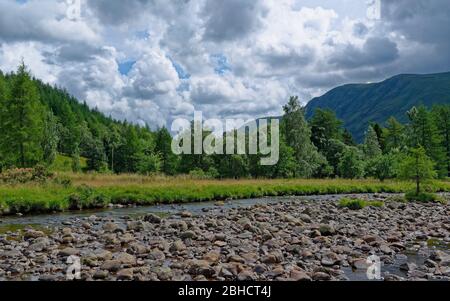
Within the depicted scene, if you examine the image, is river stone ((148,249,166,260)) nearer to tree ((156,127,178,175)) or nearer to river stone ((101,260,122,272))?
river stone ((101,260,122,272))

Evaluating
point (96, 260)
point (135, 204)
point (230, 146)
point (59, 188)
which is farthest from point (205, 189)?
point (230, 146)

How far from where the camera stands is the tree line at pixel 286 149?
45.5 metres

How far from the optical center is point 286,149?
63125mm

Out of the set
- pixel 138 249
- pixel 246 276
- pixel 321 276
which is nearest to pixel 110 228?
pixel 138 249

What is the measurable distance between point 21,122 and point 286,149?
3474 centimetres

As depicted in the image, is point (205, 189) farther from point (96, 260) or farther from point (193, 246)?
point (96, 260)

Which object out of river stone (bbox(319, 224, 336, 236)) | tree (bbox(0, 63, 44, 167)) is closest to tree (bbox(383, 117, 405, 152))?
tree (bbox(0, 63, 44, 167))

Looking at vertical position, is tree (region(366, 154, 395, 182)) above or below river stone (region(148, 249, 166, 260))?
above

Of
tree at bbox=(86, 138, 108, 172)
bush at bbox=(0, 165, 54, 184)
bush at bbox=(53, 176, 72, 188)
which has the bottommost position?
bush at bbox=(53, 176, 72, 188)

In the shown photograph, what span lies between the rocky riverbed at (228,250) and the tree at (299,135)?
157 ft

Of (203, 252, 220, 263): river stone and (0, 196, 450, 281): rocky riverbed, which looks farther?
(203, 252, 220, 263): river stone

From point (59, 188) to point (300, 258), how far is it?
21094 millimetres

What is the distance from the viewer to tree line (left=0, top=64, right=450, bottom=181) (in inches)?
→ 1793

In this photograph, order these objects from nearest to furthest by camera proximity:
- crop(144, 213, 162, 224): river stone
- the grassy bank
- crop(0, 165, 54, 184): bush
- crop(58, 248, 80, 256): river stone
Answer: crop(58, 248, 80, 256): river stone
crop(144, 213, 162, 224): river stone
the grassy bank
crop(0, 165, 54, 184): bush
